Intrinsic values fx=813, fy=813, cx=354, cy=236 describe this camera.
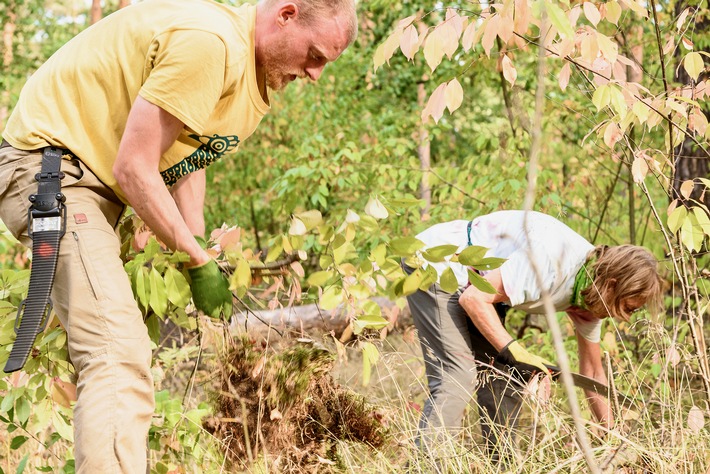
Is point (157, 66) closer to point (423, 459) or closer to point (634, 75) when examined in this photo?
point (423, 459)

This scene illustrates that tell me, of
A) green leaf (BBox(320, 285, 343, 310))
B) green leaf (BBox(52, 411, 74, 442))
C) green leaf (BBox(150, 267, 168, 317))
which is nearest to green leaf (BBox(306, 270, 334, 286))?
green leaf (BBox(320, 285, 343, 310))

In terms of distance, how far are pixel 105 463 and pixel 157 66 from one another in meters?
0.94

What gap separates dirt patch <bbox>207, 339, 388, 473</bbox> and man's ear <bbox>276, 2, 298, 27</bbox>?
0.97 meters

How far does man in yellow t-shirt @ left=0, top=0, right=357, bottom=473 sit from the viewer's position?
1933 millimetres

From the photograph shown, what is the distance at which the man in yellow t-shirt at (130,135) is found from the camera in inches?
76.1

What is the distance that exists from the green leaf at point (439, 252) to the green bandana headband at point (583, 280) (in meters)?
1.11

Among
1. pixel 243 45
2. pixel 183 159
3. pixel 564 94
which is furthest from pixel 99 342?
pixel 564 94

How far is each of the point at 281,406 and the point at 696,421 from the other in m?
1.34

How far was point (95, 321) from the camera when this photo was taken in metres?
1.95

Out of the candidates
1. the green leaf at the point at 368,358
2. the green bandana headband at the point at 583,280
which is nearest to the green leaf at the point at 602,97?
the green bandana headband at the point at 583,280

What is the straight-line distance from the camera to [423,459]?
2.73m

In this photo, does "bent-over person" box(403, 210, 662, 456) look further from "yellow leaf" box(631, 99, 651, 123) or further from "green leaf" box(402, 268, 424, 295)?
"green leaf" box(402, 268, 424, 295)

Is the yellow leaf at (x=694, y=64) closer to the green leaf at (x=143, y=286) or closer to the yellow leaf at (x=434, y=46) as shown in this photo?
the yellow leaf at (x=434, y=46)

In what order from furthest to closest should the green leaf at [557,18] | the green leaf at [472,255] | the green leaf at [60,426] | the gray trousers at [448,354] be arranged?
the gray trousers at [448,354]
the green leaf at [60,426]
the green leaf at [472,255]
the green leaf at [557,18]
